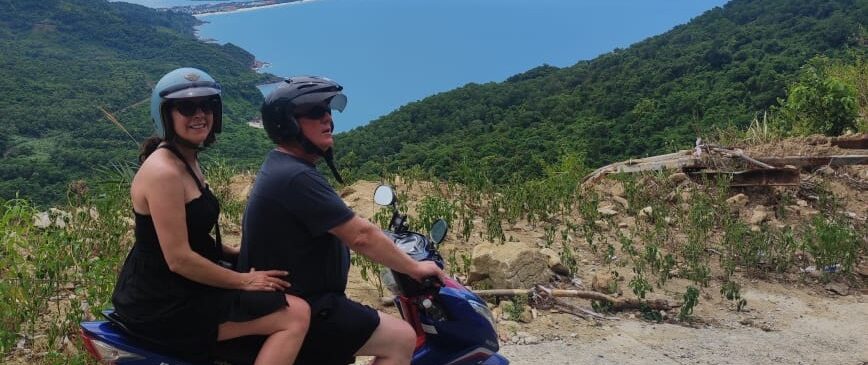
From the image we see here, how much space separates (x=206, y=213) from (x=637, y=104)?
33.4m

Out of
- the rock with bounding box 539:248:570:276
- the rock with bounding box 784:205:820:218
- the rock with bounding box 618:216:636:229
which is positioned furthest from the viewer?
the rock with bounding box 784:205:820:218

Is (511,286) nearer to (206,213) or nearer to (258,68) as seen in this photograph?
(206,213)

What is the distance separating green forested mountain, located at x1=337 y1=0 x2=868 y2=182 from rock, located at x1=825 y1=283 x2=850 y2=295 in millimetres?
14098

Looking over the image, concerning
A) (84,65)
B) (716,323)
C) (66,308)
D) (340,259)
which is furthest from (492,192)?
(84,65)

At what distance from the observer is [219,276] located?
244 centimetres

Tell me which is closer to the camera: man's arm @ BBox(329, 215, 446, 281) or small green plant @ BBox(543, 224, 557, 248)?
man's arm @ BBox(329, 215, 446, 281)

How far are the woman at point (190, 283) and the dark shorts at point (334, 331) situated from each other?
71 millimetres

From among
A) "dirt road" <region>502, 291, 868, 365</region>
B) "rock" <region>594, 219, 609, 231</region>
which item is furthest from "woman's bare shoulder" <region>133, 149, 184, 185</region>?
"rock" <region>594, 219, 609, 231</region>

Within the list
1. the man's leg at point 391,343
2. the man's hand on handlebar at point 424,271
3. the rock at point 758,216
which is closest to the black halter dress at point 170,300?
the man's leg at point 391,343

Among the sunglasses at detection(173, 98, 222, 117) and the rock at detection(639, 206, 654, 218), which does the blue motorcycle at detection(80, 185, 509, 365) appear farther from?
the rock at detection(639, 206, 654, 218)

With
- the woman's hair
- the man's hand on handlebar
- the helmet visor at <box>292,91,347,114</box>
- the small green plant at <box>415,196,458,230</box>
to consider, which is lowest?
the small green plant at <box>415,196,458,230</box>

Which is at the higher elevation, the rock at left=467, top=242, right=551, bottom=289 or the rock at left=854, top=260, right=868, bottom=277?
the rock at left=467, top=242, right=551, bottom=289

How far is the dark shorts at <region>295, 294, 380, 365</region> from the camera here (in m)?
2.58

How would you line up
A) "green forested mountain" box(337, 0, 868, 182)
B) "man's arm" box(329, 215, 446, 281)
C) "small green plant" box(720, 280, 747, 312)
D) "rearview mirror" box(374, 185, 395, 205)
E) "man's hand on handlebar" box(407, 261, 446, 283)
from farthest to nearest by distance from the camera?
"green forested mountain" box(337, 0, 868, 182)
"small green plant" box(720, 280, 747, 312)
"rearview mirror" box(374, 185, 395, 205)
"man's hand on handlebar" box(407, 261, 446, 283)
"man's arm" box(329, 215, 446, 281)
